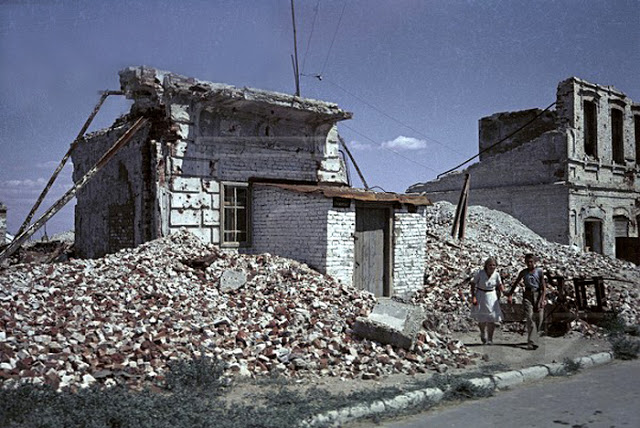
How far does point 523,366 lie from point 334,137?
8.92m

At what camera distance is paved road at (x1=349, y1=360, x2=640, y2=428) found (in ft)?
18.5

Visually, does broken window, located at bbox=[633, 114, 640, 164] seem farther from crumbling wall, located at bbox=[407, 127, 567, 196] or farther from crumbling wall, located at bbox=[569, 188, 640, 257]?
crumbling wall, located at bbox=[407, 127, 567, 196]

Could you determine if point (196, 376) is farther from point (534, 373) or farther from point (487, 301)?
point (487, 301)

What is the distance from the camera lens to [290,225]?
12.6 metres

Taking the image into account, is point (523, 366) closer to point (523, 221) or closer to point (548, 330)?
point (548, 330)

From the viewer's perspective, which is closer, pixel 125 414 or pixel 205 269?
pixel 125 414

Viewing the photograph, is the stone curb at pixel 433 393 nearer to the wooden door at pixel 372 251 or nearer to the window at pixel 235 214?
the wooden door at pixel 372 251

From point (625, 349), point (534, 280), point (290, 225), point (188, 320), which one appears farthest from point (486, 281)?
point (188, 320)

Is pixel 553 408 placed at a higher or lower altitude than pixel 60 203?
lower

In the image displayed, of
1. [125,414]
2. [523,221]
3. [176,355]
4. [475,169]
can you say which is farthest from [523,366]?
[475,169]

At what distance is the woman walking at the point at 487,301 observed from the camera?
31.9 ft

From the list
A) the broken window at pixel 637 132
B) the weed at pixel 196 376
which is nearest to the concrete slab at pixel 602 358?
the weed at pixel 196 376

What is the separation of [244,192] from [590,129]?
18489mm

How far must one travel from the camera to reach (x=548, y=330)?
427 inches
